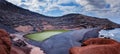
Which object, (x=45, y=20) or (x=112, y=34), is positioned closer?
(x=112, y=34)

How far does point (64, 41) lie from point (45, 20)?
1.10 m

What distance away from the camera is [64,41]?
392 inches

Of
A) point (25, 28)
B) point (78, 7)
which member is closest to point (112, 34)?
point (78, 7)

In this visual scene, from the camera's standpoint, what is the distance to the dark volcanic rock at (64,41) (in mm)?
9844

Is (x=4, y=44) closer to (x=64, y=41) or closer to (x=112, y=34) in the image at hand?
(x=64, y=41)

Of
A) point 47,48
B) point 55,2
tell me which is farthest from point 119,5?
point 47,48

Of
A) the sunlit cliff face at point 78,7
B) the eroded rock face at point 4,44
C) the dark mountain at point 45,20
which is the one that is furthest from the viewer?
the sunlit cliff face at point 78,7

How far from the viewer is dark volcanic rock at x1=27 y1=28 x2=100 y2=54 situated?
9.84m

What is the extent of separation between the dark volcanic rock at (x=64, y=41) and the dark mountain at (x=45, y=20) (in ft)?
0.91

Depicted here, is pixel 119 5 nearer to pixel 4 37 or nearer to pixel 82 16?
pixel 82 16

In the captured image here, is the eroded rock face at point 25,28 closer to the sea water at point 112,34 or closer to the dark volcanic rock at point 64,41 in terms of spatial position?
the dark volcanic rock at point 64,41

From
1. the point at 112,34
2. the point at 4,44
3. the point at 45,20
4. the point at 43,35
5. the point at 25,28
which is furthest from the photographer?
the point at 45,20

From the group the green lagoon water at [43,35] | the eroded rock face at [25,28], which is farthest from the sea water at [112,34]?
the eroded rock face at [25,28]

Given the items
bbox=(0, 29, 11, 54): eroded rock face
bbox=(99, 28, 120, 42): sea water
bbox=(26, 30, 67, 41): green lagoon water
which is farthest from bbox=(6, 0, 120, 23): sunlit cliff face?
bbox=(0, 29, 11, 54): eroded rock face
